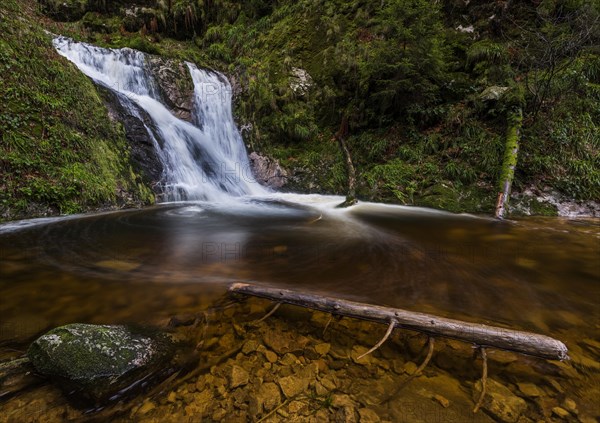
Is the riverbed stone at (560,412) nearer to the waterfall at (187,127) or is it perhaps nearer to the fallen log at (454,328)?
the fallen log at (454,328)

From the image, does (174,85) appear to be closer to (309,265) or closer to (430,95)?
(430,95)

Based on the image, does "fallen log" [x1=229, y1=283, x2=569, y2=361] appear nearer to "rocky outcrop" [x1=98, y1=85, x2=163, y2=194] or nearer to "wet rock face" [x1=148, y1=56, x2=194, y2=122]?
"rocky outcrop" [x1=98, y1=85, x2=163, y2=194]

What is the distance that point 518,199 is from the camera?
694cm

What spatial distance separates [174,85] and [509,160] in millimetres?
11730

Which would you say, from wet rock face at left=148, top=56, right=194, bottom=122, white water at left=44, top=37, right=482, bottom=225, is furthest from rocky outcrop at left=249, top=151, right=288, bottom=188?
wet rock face at left=148, top=56, right=194, bottom=122

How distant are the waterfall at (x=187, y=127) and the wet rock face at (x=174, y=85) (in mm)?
222

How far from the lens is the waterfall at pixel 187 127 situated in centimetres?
823

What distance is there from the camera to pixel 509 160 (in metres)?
6.77

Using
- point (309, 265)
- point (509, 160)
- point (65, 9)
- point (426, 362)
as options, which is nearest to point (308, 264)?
point (309, 265)

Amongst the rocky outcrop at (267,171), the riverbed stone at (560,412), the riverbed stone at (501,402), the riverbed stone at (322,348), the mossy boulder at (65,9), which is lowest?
the riverbed stone at (560,412)

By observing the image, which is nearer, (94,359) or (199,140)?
(94,359)

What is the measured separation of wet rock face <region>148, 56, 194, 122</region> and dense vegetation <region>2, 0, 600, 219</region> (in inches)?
73.6

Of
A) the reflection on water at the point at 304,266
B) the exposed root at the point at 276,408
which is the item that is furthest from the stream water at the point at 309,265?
the exposed root at the point at 276,408

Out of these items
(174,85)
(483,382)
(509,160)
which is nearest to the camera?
(483,382)
